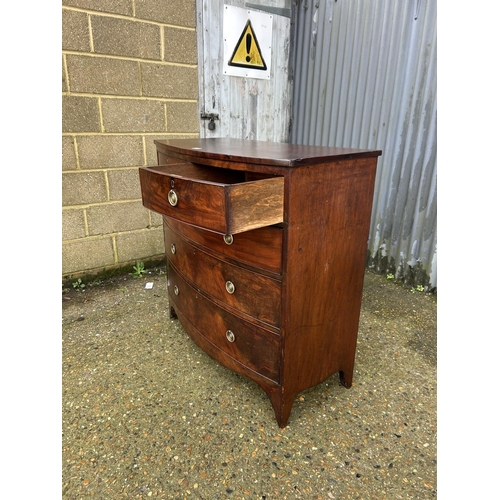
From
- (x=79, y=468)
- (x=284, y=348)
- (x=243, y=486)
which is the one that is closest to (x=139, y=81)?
(x=284, y=348)

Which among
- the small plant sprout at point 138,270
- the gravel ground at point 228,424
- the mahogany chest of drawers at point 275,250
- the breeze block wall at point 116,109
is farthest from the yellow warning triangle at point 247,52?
the gravel ground at point 228,424

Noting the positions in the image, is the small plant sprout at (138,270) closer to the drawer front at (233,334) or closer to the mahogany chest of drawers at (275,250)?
the drawer front at (233,334)

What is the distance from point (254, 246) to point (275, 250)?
94 mm

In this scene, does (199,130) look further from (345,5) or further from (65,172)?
(345,5)

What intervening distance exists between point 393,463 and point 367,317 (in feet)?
3.43

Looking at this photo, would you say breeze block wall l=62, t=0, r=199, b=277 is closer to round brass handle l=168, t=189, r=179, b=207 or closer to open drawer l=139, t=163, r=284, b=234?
open drawer l=139, t=163, r=284, b=234

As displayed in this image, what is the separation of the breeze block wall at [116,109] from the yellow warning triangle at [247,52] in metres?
0.37

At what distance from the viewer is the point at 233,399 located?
5.29ft

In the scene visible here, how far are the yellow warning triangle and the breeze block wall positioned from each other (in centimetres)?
37

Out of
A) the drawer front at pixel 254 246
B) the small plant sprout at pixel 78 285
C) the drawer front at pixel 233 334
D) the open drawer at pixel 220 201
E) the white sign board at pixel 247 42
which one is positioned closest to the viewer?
the open drawer at pixel 220 201

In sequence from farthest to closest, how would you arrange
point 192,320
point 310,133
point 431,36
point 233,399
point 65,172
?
point 310,133
point 65,172
point 431,36
point 192,320
point 233,399

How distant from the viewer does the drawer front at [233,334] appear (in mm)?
1383

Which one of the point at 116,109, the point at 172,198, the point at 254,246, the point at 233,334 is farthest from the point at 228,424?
the point at 116,109

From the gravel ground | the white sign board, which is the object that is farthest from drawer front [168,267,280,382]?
the white sign board
